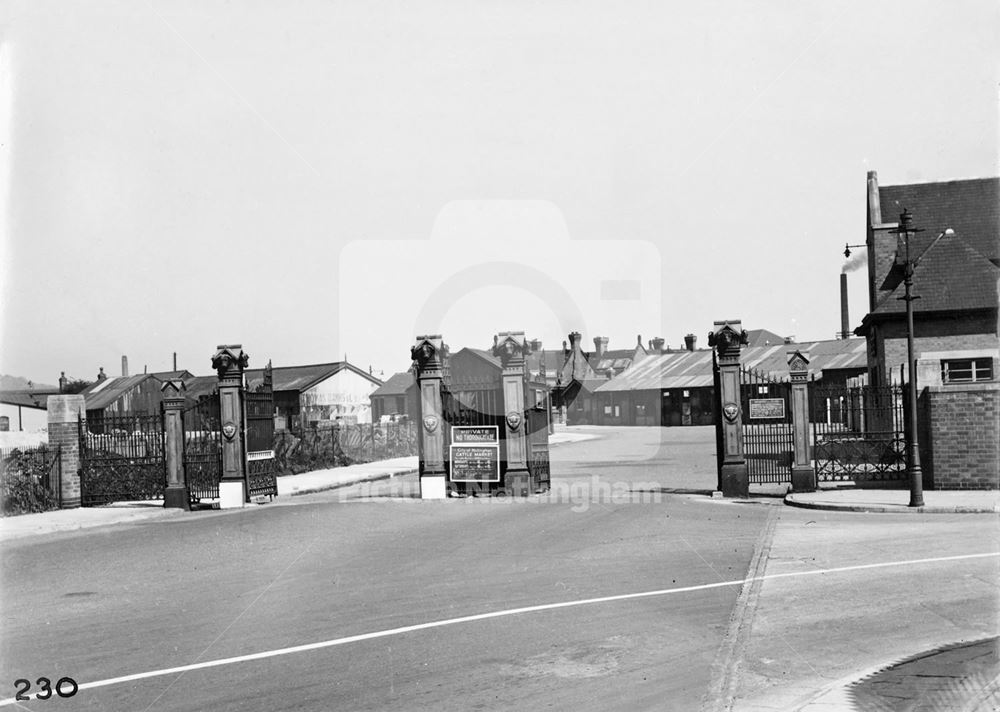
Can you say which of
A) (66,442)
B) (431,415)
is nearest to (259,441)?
(66,442)

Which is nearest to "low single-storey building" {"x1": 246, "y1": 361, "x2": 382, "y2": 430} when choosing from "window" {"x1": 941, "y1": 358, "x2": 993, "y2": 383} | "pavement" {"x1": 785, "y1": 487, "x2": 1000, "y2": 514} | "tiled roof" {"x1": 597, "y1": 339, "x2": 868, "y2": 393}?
"tiled roof" {"x1": 597, "y1": 339, "x2": 868, "y2": 393}

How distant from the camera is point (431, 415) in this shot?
75.3 ft

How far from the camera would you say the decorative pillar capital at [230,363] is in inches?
924

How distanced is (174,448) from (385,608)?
14.6 metres

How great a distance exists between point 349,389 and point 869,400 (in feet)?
193

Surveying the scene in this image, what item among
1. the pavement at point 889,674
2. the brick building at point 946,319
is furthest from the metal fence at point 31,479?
the brick building at point 946,319

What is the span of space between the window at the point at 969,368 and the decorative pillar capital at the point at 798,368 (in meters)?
13.4

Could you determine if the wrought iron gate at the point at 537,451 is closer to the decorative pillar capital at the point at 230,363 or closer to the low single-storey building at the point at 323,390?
the decorative pillar capital at the point at 230,363

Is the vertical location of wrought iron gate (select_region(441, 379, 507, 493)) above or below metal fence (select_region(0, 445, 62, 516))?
above

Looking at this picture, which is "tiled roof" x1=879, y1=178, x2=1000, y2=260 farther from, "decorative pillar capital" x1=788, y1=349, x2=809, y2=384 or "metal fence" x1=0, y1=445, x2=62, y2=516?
"metal fence" x1=0, y1=445, x2=62, y2=516

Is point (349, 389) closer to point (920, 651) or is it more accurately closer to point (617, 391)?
point (617, 391)

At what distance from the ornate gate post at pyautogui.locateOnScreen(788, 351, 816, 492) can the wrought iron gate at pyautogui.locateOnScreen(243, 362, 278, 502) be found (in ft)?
41.7

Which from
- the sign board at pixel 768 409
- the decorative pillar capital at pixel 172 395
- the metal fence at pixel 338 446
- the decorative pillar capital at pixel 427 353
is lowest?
the metal fence at pixel 338 446

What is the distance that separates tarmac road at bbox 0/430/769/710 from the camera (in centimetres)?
713
